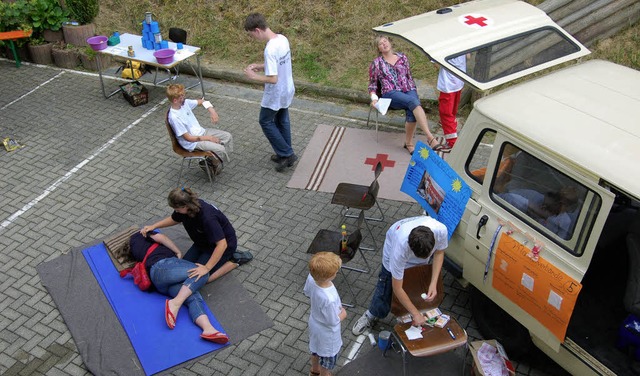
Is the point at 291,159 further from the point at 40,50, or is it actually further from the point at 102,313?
the point at 40,50

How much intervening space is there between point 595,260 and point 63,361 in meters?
4.65

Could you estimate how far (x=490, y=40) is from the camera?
5711mm

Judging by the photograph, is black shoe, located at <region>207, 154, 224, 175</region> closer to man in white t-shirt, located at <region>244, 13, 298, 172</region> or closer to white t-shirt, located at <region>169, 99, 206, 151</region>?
white t-shirt, located at <region>169, 99, 206, 151</region>

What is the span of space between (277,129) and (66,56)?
16.4ft

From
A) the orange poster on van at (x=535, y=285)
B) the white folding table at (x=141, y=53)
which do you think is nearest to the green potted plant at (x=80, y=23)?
the white folding table at (x=141, y=53)

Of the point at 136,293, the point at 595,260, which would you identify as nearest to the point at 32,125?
the point at 136,293

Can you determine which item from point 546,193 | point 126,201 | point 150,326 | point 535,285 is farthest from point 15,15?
point 535,285

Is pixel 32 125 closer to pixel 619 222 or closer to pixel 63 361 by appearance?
pixel 63 361

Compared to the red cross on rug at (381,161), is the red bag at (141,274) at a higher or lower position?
higher

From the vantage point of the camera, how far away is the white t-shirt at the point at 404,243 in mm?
5191

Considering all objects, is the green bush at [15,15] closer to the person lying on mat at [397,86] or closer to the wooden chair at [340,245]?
the person lying on mat at [397,86]

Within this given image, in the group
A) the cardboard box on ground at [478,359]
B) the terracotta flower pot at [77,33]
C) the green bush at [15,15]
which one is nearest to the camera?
the cardboard box on ground at [478,359]

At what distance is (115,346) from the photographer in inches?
231

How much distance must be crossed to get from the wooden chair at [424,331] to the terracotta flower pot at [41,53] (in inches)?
329
